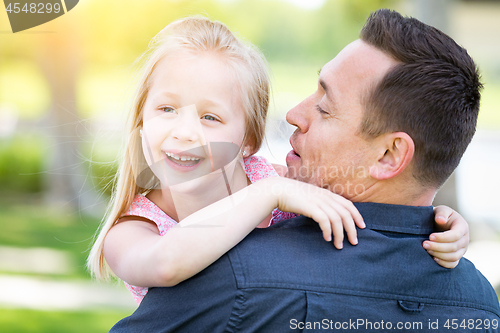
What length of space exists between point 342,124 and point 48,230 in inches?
288

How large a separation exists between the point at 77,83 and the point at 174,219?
8.39 m

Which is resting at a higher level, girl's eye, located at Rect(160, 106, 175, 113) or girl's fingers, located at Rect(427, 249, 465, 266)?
girl's eye, located at Rect(160, 106, 175, 113)

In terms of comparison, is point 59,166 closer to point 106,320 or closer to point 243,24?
point 106,320

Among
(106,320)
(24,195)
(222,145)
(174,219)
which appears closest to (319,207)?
(222,145)

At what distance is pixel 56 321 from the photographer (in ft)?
15.7

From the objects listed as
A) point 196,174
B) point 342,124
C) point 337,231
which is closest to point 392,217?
point 337,231

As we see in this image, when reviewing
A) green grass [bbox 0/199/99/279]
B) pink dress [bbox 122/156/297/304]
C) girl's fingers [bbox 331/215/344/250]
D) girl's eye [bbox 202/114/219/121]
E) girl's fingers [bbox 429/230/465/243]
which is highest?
girl's eye [bbox 202/114/219/121]

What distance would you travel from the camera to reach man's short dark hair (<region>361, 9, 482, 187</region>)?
181 centimetres

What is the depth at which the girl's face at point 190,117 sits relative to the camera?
197 cm

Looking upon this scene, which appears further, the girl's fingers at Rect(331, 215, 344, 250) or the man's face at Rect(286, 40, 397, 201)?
the man's face at Rect(286, 40, 397, 201)

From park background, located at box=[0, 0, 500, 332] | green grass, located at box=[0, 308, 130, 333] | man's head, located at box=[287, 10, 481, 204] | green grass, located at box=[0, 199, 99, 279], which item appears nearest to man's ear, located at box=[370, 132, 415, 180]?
man's head, located at box=[287, 10, 481, 204]

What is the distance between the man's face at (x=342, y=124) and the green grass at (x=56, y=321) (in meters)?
3.58

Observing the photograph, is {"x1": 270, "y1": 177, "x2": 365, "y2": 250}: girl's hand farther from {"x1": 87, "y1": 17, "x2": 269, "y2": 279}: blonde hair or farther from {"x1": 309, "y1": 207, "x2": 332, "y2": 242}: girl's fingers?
{"x1": 87, "y1": 17, "x2": 269, "y2": 279}: blonde hair

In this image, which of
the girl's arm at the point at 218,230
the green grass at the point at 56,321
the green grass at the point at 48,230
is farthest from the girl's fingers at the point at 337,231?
the green grass at the point at 48,230
